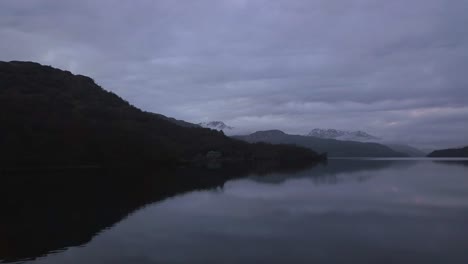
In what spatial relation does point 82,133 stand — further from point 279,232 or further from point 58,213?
point 279,232

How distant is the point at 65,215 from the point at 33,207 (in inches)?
151

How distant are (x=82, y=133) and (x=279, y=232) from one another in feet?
222

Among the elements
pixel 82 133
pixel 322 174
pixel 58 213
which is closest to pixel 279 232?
pixel 58 213

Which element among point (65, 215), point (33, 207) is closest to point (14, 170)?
point (33, 207)

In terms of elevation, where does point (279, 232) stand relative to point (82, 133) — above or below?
below

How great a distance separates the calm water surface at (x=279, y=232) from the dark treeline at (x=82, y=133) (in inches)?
1822

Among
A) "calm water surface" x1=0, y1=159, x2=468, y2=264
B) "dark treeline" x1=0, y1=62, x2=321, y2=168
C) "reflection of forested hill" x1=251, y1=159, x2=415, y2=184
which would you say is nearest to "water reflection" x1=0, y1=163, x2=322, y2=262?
"calm water surface" x1=0, y1=159, x2=468, y2=264

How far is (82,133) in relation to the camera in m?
80.0

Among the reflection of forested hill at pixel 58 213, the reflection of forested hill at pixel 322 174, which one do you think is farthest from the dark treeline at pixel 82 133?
the reflection of forested hill at pixel 58 213

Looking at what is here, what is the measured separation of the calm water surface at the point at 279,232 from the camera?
14359mm

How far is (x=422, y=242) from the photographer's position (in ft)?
52.9

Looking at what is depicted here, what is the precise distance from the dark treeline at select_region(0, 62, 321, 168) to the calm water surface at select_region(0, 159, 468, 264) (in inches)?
1822

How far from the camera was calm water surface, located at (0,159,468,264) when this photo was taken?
565 inches

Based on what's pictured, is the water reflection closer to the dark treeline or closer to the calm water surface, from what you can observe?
the calm water surface
